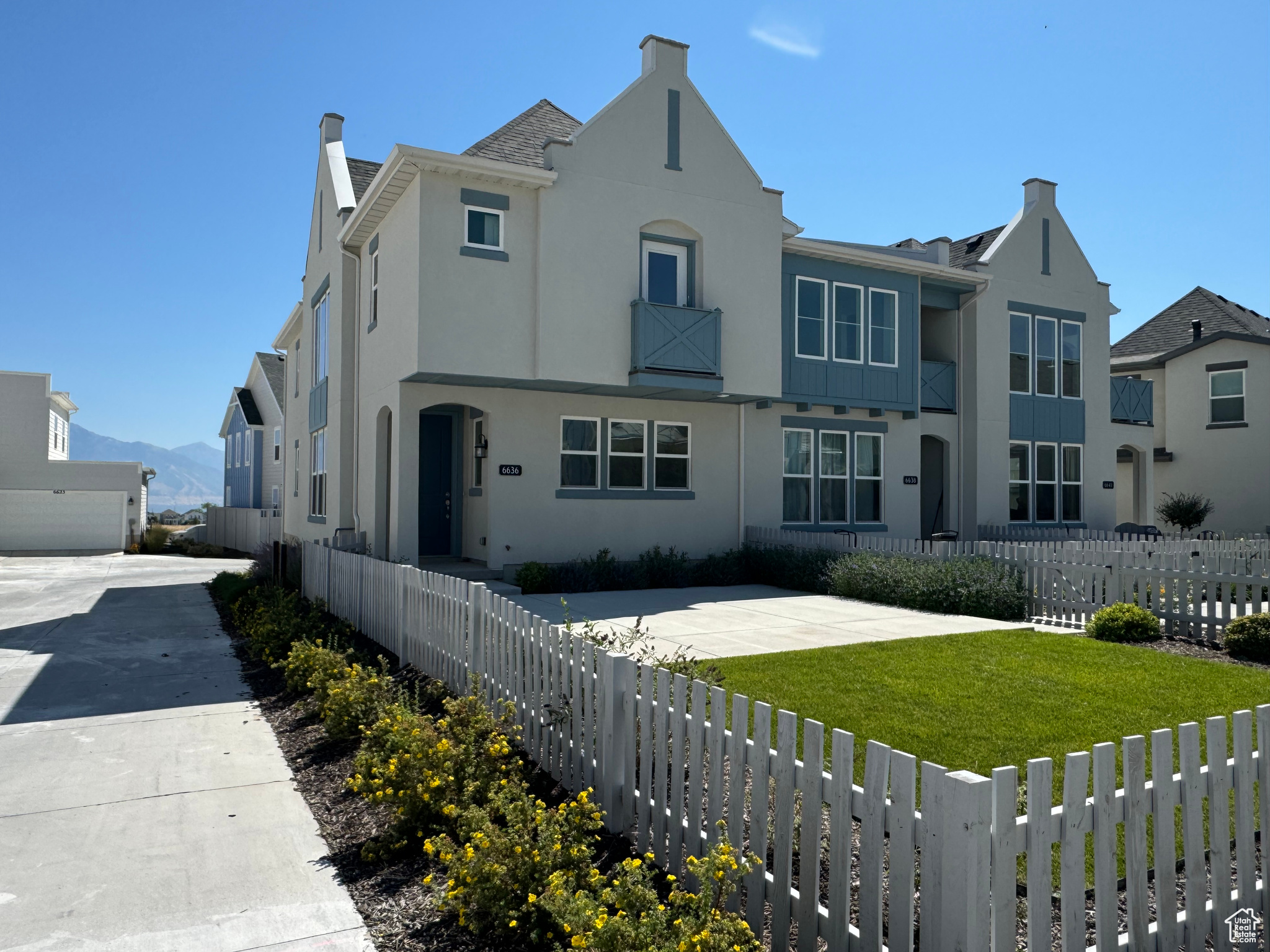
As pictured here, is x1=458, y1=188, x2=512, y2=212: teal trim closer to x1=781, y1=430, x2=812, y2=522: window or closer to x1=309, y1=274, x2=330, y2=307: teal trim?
x1=309, y1=274, x2=330, y2=307: teal trim

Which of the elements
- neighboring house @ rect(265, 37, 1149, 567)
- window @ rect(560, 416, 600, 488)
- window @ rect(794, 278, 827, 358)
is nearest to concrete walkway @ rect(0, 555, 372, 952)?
neighboring house @ rect(265, 37, 1149, 567)

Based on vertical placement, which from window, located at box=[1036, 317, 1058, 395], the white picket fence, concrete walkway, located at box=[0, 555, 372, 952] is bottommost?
concrete walkway, located at box=[0, 555, 372, 952]

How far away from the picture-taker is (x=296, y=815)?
5.71 m

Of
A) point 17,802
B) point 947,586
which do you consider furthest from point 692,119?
point 17,802

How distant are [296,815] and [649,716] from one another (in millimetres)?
2624

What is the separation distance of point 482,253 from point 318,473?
905 cm

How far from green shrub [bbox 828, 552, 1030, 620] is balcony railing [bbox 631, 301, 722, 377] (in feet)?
14.9

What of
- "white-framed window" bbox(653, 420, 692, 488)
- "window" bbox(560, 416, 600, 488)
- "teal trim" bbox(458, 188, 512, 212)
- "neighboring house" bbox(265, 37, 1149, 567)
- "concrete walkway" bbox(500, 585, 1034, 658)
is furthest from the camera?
"white-framed window" bbox(653, 420, 692, 488)

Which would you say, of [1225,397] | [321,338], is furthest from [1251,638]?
[1225,397]

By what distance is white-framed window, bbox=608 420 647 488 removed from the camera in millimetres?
17203

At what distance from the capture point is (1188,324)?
97.1 feet

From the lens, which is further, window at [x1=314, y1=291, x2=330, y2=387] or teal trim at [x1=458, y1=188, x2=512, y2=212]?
window at [x1=314, y1=291, x2=330, y2=387]

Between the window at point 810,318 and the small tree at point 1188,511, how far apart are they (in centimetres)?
1538

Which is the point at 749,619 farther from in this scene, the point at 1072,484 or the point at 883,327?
the point at 1072,484
